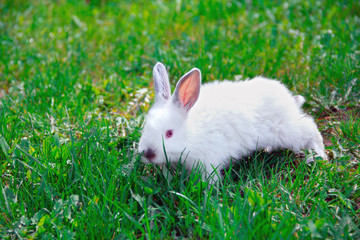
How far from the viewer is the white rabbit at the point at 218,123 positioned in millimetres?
2773

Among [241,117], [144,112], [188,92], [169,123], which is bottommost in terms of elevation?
[144,112]

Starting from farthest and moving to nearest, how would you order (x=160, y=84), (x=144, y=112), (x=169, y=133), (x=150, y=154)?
(x=144, y=112)
(x=160, y=84)
(x=169, y=133)
(x=150, y=154)

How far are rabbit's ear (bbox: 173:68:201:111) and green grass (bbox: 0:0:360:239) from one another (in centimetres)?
47

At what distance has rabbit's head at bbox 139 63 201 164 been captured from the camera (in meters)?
2.71

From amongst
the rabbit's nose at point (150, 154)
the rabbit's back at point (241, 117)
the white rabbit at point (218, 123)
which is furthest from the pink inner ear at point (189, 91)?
the rabbit's nose at point (150, 154)

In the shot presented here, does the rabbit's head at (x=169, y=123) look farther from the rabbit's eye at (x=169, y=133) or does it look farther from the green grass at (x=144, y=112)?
the green grass at (x=144, y=112)

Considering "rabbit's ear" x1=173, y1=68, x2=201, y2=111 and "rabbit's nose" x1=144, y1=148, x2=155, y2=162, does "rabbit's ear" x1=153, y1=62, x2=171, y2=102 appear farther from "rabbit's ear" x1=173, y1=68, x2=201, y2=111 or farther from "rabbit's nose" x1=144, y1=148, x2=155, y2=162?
"rabbit's nose" x1=144, y1=148, x2=155, y2=162

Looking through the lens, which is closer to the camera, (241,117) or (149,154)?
(149,154)

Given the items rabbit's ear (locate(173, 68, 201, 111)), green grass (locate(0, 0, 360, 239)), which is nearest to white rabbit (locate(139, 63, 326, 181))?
rabbit's ear (locate(173, 68, 201, 111))

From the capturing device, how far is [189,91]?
2873mm

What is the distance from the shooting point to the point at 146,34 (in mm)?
5062

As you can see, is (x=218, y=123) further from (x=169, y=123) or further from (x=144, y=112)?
(x=144, y=112)

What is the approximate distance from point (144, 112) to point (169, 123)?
37.0 inches

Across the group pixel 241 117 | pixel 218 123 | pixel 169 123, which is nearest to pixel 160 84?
pixel 169 123
